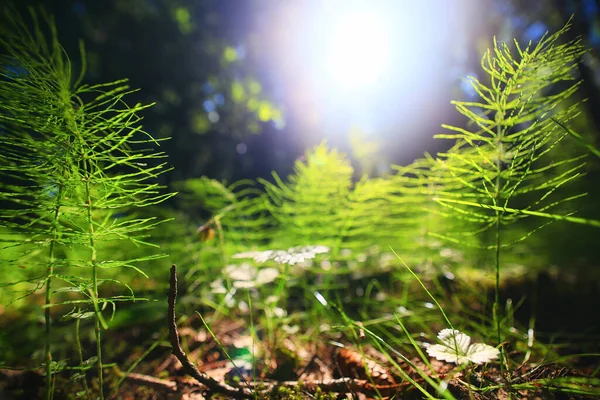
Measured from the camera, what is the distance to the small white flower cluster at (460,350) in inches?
20.0

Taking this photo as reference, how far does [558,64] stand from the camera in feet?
2.19

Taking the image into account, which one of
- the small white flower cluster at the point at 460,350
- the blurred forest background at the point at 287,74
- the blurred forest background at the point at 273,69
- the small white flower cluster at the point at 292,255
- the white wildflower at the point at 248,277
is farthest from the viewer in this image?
the blurred forest background at the point at 273,69

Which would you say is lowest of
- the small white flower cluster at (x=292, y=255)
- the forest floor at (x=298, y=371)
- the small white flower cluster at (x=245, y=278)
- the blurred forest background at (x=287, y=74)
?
the forest floor at (x=298, y=371)

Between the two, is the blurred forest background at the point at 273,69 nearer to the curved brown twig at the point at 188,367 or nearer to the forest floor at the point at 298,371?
the forest floor at the point at 298,371

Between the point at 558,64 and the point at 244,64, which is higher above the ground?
the point at 244,64

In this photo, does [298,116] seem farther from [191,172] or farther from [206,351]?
[206,351]

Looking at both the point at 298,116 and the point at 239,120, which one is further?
the point at 298,116

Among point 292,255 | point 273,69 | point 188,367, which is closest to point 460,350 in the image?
point 292,255

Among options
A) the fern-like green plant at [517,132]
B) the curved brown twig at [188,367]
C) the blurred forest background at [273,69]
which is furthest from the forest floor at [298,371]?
the blurred forest background at [273,69]

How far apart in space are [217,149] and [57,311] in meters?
1.54

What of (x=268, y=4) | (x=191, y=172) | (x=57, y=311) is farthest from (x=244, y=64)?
(x=57, y=311)

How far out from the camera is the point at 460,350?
55cm

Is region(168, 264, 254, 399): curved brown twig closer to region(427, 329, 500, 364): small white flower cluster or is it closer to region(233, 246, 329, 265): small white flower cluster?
region(233, 246, 329, 265): small white flower cluster

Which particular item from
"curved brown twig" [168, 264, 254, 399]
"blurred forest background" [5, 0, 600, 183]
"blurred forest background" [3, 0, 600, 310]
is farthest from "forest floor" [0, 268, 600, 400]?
"blurred forest background" [5, 0, 600, 183]
